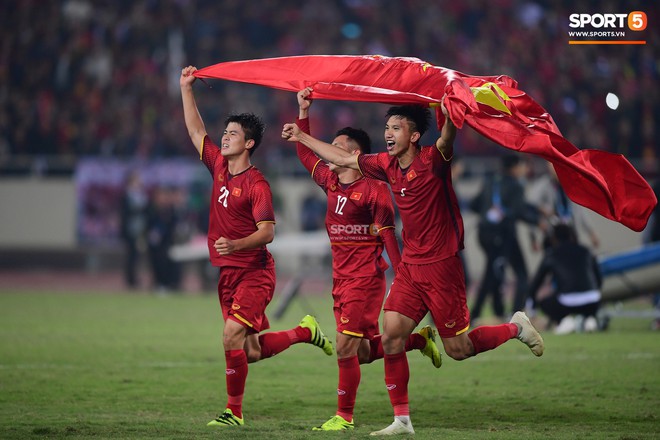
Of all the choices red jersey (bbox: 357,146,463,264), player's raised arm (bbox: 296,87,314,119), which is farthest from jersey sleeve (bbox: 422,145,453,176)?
player's raised arm (bbox: 296,87,314,119)

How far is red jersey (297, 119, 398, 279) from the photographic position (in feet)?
25.5

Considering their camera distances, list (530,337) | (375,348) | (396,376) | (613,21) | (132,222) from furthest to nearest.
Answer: (132,222), (613,21), (375,348), (530,337), (396,376)

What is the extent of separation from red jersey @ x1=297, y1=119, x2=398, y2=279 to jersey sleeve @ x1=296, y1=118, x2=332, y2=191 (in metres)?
0.24

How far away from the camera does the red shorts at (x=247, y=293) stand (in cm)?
762

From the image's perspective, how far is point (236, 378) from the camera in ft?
24.6

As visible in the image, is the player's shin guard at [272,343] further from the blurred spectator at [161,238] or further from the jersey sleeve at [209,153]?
the blurred spectator at [161,238]

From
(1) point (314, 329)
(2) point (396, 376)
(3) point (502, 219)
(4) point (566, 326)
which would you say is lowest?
(4) point (566, 326)

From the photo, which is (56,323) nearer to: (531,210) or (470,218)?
(531,210)

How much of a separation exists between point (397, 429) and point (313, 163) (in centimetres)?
228

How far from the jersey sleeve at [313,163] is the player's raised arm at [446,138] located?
50.9 inches

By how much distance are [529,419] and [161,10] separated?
21747 millimetres

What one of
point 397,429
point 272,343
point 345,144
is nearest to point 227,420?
point 272,343

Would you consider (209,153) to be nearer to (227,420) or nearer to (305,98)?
(305,98)

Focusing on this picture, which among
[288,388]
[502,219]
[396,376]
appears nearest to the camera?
[396,376]
